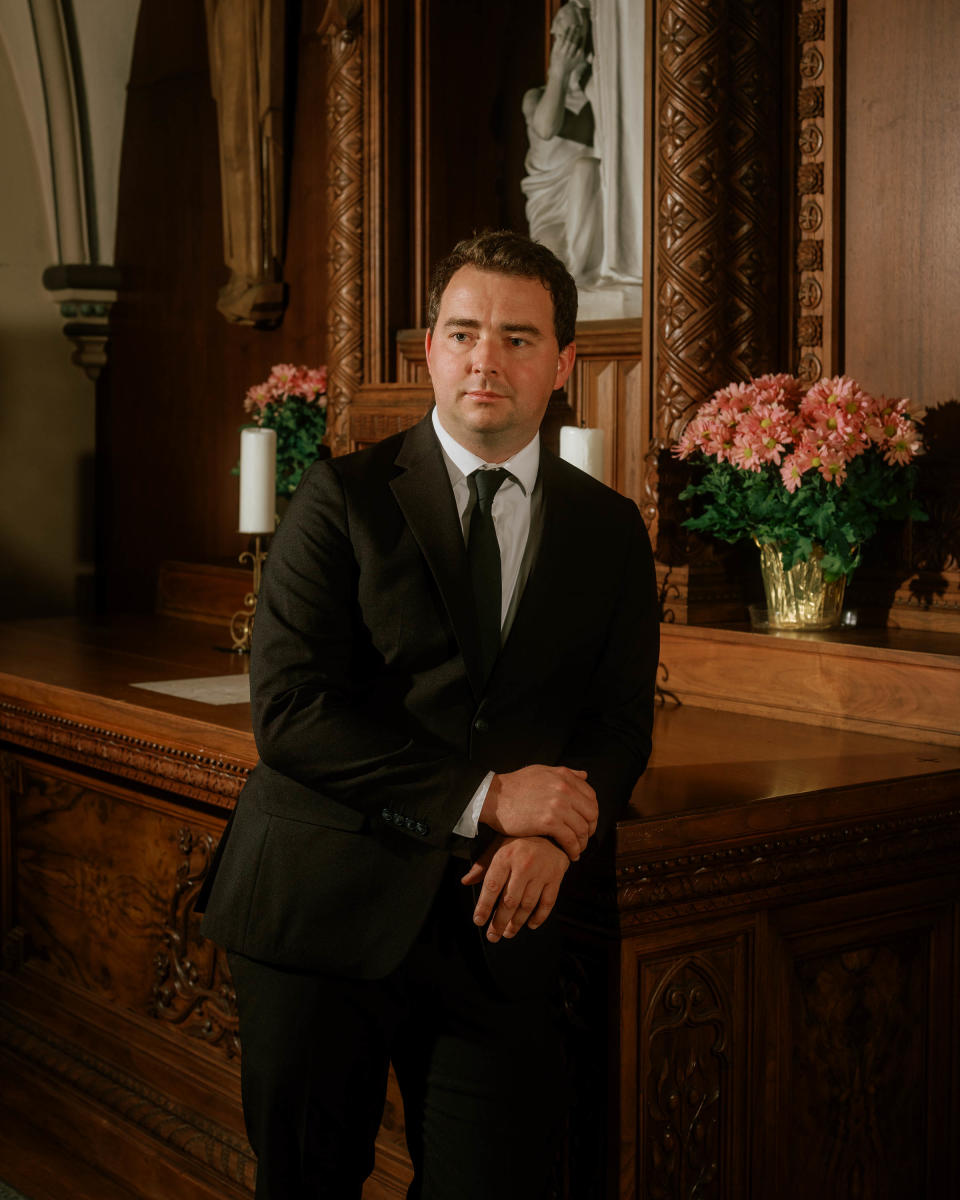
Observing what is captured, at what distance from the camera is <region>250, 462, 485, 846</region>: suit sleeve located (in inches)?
72.5

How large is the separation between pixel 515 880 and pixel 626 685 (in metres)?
0.34

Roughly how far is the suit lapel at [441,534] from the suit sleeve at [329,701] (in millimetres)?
87

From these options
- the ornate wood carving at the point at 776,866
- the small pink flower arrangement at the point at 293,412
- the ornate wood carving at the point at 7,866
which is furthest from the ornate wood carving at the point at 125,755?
the small pink flower arrangement at the point at 293,412

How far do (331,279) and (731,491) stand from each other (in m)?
2.07

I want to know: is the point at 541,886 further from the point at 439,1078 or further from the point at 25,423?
the point at 25,423

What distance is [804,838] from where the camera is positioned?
227 cm

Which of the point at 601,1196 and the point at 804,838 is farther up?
the point at 804,838

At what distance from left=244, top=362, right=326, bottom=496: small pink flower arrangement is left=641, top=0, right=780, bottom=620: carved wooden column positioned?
182cm

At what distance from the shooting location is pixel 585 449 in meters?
2.89

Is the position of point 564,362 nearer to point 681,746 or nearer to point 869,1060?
point 681,746

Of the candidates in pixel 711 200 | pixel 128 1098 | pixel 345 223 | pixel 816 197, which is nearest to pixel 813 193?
pixel 816 197

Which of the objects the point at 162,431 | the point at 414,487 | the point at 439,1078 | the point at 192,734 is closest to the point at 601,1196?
the point at 439,1078

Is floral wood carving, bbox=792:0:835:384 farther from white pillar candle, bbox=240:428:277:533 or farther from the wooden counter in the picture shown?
white pillar candle, bbox=240:428:277:533

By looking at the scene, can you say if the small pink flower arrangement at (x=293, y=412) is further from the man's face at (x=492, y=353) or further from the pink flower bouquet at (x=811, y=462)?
the man's face at (x=492, y=353)
